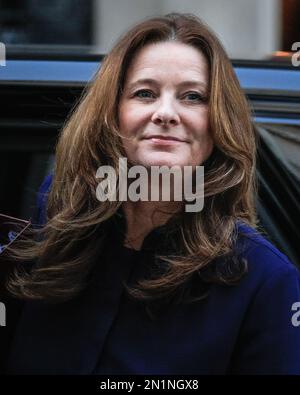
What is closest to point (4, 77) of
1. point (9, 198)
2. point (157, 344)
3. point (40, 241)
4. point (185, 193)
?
point (9, 198)

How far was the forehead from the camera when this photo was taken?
1839mm

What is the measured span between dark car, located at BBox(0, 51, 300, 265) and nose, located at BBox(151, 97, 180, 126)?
0.33 metres

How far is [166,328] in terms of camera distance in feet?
5.89

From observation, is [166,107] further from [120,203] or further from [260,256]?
[260,256]

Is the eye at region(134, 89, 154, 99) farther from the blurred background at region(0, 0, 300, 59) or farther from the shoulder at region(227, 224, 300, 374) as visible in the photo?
the blurred background at region(0, 0, 300, 59)

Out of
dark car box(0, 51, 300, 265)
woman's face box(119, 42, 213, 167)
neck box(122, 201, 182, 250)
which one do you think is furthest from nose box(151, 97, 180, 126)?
dark car box(0, 51, 300, 265)

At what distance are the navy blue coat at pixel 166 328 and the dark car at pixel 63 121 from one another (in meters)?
0.20

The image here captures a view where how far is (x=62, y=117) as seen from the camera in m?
2.10

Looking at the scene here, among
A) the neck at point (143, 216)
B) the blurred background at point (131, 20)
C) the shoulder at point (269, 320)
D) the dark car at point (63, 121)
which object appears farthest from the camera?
the blurred background at point (131, 20)

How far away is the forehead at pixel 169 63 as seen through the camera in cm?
184

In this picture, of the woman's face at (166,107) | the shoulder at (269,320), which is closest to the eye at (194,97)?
the woman's face at (166,107)

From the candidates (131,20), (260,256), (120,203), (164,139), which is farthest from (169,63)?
(131,20)

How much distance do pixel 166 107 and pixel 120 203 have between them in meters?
0.26

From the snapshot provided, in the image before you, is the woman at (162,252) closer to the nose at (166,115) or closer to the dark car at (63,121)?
the nose at (166,115)
